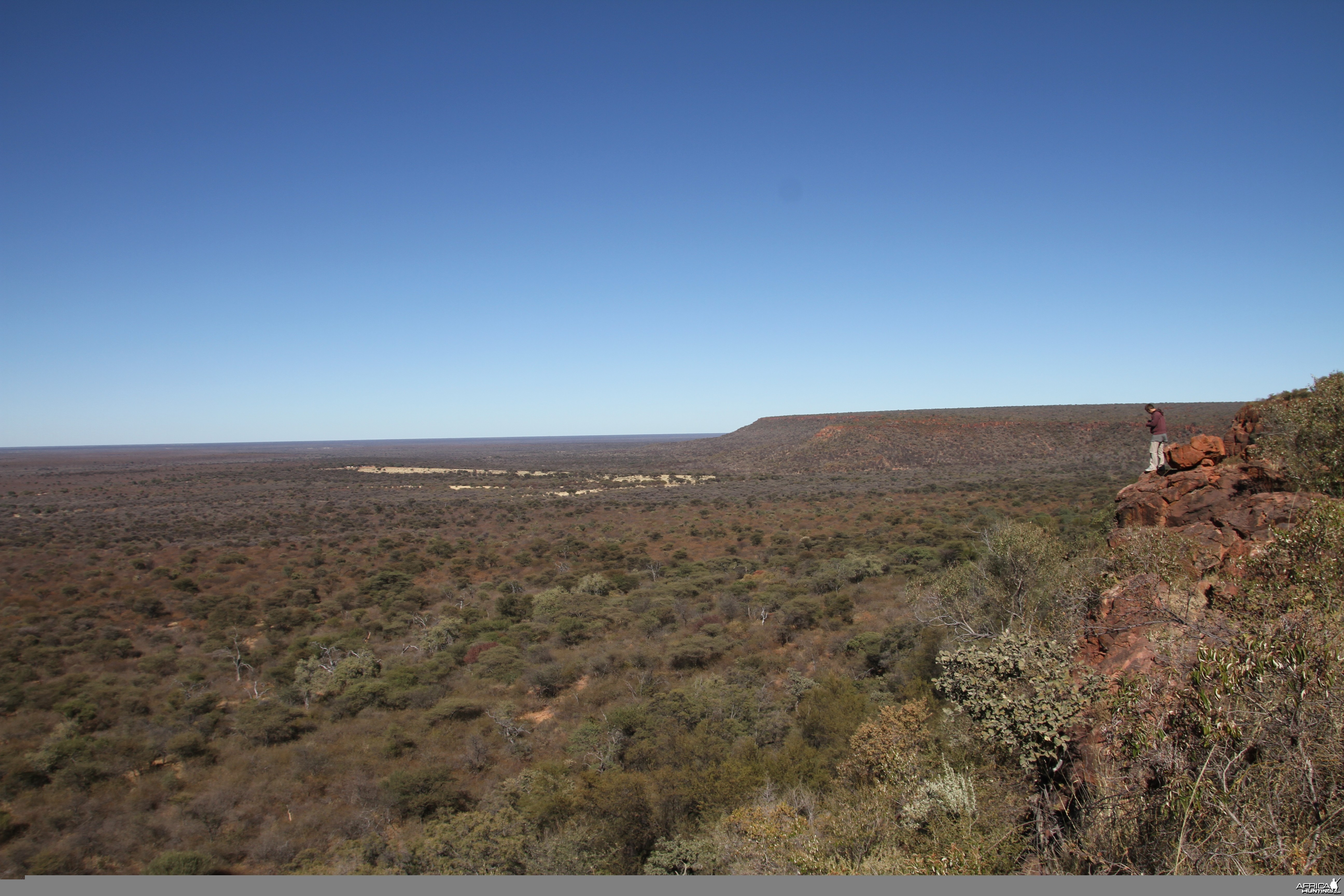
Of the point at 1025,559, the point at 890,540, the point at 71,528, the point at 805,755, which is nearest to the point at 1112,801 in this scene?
the point at 805,755

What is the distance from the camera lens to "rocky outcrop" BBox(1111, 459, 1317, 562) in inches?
385

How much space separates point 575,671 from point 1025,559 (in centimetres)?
1176

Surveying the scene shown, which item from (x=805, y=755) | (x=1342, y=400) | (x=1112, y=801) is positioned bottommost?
(x=805, y=755)

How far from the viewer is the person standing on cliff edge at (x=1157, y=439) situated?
1380cm

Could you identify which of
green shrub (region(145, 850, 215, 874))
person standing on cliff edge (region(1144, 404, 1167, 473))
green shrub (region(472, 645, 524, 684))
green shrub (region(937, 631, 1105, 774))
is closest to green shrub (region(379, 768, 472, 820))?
green shrub (region(145, 850, 215, 874))

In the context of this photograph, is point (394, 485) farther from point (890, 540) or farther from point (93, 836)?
point (93, 836)

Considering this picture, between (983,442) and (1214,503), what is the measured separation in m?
73.2

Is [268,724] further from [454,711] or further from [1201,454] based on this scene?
[1201,454]

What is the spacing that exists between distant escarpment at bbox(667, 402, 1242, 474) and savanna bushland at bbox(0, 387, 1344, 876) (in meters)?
38.8

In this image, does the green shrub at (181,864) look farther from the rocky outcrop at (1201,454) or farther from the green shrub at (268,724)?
the rocky outcrop at (1201,454)

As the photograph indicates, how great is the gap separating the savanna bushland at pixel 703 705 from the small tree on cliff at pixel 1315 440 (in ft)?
0.22

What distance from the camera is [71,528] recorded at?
43438 millimetres

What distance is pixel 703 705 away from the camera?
1291cm

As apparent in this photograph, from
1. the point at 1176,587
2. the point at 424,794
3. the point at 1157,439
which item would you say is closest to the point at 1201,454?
the point at 1157,439
